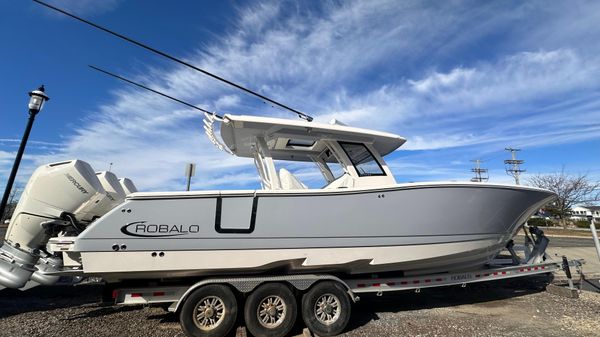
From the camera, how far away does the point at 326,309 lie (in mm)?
4344

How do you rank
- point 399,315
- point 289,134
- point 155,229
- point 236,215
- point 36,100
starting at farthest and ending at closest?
point 36,100, point 399,315, point 289,134, point 236,215, point 155,229

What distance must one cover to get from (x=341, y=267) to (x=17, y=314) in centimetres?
473

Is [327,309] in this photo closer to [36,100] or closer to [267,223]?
[267,223]

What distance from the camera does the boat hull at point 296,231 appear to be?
3.87m

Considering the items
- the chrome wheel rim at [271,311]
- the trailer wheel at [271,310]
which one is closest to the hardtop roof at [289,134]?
the trailer wheel at [271,310]

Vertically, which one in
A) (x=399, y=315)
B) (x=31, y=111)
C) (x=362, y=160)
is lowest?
(x=399, y=315)

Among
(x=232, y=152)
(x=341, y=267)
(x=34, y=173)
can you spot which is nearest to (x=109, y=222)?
(x=34, y=173)

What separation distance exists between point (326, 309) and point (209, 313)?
1489 mm

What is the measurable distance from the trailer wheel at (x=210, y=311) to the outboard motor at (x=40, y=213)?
76.0 inches

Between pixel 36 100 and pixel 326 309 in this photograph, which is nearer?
pixel 326 309

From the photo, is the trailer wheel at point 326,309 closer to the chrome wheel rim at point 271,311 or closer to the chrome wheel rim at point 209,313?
the chrome wheel rim at point 271,311

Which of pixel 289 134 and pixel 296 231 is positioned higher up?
pixel 289 134

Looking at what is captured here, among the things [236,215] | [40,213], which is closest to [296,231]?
[236,215]

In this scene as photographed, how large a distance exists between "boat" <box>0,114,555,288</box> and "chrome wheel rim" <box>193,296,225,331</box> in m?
0.36
